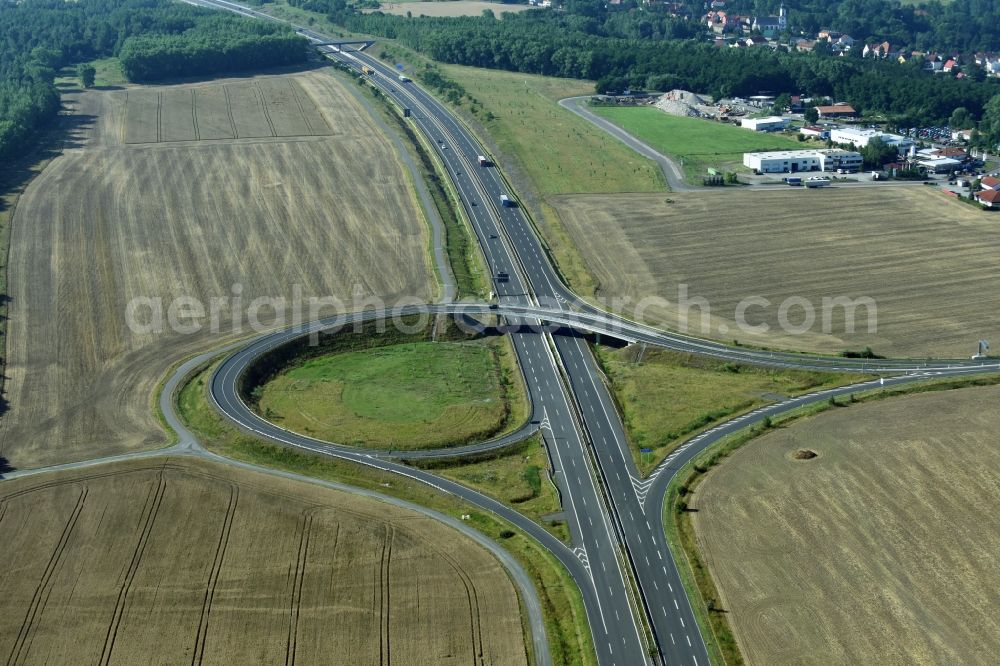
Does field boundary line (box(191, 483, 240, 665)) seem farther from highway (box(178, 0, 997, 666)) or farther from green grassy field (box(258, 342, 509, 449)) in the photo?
green grassy field (box(258, 342, 509, 449))

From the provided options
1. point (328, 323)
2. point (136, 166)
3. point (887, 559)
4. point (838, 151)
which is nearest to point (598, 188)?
point (838, 151)

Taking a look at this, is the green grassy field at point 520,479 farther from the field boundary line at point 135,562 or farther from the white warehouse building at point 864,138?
the white warehouse building at point 864,138

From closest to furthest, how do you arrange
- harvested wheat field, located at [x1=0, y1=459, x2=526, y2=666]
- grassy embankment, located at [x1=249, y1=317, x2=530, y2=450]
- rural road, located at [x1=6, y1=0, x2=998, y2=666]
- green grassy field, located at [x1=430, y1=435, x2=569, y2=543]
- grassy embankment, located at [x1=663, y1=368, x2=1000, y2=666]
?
harvested wheat field, located at [x1=0, y1=459, x2=526, y2=666] < grassy embankment, located at [x1=663, y1=368, x2=1000, y2=666] < rural road, located at [x1=6, y1=0, x2=998, y2=666] < green grassy field, located at [x1=430, y1=435, x2=569, y2=543] < grassy embankment, located at [x1=249, y1=317, x2=530, y2=450]

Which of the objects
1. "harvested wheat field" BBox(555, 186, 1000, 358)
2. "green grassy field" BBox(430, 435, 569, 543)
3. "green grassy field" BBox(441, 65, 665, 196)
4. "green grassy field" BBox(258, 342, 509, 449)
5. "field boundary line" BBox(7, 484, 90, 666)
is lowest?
"field boundary line" BBox(7, 484, 90, 666)

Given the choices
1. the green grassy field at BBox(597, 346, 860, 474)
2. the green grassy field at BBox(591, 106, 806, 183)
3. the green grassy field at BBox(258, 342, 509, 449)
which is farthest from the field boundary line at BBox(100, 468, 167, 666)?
the green grassy field at BBox(591, 106, 806, 183)

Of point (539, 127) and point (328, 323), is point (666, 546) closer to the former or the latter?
point (328, 323)

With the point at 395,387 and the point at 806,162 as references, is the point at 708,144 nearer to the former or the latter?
the point at 806,162
